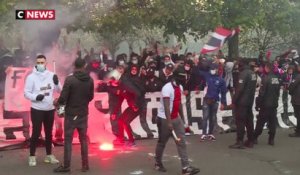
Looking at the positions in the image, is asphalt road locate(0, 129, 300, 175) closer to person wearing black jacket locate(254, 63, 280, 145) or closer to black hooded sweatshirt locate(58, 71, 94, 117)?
person wearing black jacket locate(254, 63, 280, 145)

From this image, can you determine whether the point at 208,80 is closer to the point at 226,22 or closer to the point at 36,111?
the point at 226,22

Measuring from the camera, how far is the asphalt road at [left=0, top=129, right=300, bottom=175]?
7281mm

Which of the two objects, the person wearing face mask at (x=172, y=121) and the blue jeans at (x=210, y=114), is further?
the blue jeans at (x=210, y=114)

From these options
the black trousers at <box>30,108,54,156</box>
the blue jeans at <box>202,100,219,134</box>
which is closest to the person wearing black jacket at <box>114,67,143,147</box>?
the blue jeans at <box>202,100,219,134</box>

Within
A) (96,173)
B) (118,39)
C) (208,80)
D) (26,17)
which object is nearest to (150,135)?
(208,80)

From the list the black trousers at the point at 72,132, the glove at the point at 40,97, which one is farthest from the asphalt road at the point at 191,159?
the glove at the point at 40,97

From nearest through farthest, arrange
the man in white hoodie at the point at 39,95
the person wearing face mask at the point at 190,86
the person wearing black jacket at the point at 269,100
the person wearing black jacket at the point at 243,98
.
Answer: the man in white hoodie at the point at 39,95 < the person wearing black jacket at the point at 243,98 < the person wearing black jacket at the point at 269,100 < the person wearing face mask at the point at 190,86

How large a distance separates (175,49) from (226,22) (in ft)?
4.85

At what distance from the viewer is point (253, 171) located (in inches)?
286

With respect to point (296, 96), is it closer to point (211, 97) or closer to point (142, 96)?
point (211, 97)

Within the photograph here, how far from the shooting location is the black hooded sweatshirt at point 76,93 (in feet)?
22.9

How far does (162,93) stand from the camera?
23.0 feet

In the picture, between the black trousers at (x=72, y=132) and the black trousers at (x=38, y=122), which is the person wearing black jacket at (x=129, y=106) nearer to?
the black trousers at (x=38, y=122)

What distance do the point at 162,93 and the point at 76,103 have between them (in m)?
1.26
